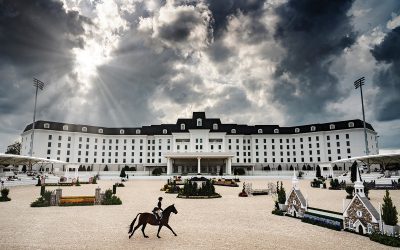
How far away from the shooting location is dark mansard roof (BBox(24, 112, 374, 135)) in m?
90.2

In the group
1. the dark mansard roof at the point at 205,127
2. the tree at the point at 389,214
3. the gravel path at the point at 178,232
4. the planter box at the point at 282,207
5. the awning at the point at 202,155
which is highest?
the dark mansard roof at the point at 205,127

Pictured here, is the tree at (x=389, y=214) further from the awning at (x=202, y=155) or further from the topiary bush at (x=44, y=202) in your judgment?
the awning at (x=202, y=155)

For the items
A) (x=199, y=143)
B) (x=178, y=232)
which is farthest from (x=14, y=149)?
(x=178, y=232)

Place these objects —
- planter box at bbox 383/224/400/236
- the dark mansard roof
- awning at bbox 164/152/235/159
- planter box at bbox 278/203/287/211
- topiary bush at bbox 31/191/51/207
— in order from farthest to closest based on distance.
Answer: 1. the dark mansard roof
2. awning at bbox 164/152/235/159
3. topiary bush at bbox 31/191/51/207
4. planter box at bbox 278/203/287/211
5. planter box at bbox 383/224/400/236

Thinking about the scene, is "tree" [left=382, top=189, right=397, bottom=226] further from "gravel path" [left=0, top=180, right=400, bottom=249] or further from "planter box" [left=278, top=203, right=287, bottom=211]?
"planter box" [left=278, top=203, right=287, bottom=211]

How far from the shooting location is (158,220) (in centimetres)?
1222

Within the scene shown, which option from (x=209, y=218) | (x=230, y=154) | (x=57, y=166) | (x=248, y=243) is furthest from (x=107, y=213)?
(x=57, y=166)

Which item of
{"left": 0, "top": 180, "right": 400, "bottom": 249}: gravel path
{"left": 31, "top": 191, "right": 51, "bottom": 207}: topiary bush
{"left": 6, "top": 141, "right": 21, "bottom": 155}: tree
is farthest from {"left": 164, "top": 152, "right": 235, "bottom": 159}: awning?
{"left": 6, "top": 141, "right": 21, "bottom": 155}: tree

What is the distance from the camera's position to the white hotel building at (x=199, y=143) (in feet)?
286

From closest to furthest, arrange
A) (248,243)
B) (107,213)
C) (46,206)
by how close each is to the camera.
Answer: (248,243)
(107,213)
(46,206)

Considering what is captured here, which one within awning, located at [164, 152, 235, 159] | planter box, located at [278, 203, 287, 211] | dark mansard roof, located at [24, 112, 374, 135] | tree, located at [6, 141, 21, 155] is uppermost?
dark mansard roof, located at [24, 112, 374, 135]

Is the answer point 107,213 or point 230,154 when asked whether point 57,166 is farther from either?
point 107,213

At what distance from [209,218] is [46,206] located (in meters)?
13.6

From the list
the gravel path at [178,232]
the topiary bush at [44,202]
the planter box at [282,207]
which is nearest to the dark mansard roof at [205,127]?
the topiary bush at [44,202]
